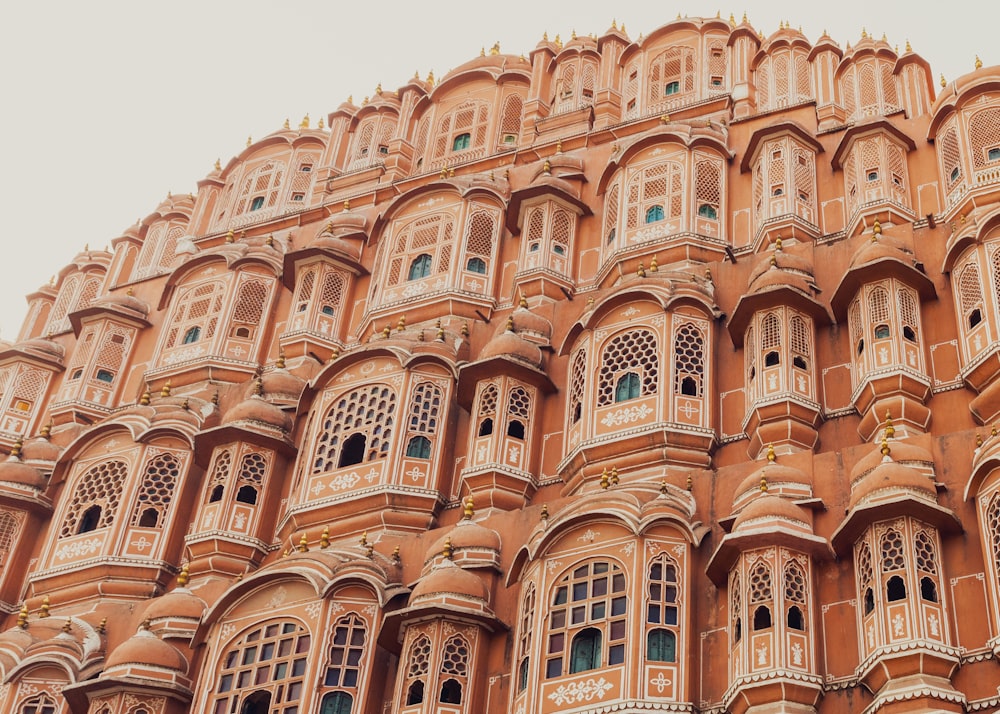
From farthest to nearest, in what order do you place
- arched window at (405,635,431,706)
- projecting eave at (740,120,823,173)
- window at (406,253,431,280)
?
1. window at (406,253,431,280)
2. projecting eave at (740,120,823,173)
3. arched window at (405,635,431,706)

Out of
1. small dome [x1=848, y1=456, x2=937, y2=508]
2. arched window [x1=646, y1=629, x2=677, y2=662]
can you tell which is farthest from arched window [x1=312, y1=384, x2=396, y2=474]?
small dome [x1=848, y1=456, x2=937, y2=508]

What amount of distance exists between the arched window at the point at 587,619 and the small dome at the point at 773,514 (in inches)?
83.1

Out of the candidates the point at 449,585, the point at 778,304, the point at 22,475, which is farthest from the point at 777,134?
the point at 22,475

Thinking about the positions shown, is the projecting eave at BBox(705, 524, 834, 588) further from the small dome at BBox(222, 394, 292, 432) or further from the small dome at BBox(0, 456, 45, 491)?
the small dome at BBox(0, 456, 45, 491)

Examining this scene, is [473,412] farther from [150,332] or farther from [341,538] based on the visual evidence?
[150,332]

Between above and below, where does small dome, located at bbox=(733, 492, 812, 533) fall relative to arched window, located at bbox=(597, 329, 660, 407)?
below

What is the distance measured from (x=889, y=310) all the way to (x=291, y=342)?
14.2 m

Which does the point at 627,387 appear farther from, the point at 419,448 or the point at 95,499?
the point at 95,499

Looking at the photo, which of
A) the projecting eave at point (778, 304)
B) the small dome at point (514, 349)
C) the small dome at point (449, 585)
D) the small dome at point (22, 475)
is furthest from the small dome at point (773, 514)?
the small dome at point (22, 475)

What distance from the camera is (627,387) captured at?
90.1ft

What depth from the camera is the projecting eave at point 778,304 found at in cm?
2669

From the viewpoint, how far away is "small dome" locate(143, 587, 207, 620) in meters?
26.8

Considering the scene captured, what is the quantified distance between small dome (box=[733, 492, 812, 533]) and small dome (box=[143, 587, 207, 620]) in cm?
1042

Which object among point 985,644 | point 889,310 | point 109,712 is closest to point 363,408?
point 109,712
